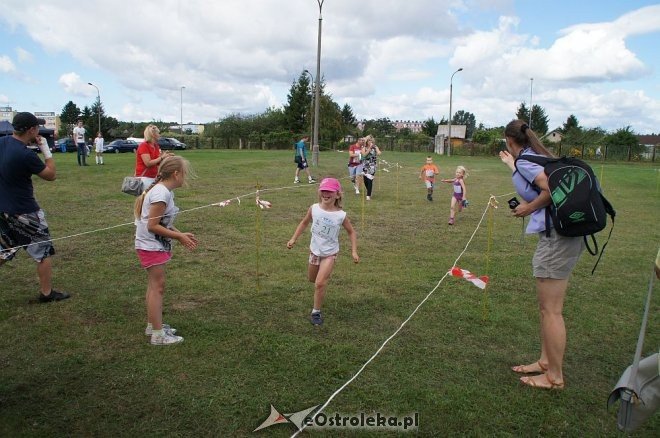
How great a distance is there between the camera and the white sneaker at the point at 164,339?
4.49 m

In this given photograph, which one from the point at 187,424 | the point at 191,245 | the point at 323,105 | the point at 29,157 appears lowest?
the point at 187,424

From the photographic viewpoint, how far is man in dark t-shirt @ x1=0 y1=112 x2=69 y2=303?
4902 mm

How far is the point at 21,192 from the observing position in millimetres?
5043

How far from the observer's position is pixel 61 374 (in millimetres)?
3943

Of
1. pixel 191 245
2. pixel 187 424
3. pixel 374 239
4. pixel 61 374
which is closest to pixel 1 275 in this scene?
pixel 61 374

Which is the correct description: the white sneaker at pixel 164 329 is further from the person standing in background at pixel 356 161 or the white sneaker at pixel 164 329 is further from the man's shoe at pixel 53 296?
the person standing in background at pixel 356 161

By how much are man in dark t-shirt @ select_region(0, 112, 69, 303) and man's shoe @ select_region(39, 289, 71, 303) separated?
13.4 inches

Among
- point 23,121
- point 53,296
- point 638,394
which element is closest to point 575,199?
point 638,394

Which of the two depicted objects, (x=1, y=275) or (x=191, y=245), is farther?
(x=1, y=275)

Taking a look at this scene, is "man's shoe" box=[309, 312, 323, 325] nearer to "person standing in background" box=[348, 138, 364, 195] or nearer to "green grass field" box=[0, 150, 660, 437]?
"green grass field" box=[0, 150, 660, 437]

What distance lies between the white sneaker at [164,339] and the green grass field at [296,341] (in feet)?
0.26

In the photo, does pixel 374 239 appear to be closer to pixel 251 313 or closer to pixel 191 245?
pixel 251 313

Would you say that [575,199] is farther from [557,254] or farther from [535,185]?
[557,254]

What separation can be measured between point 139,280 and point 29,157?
6.82 feet
